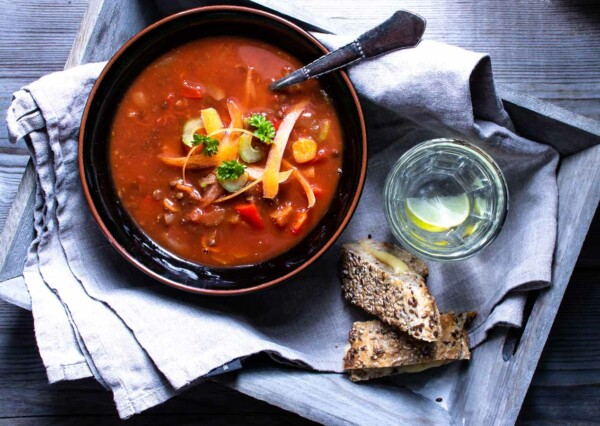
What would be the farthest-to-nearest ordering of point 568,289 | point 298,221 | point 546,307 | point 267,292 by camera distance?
point 568,289 → point 267,292 → point 298,221 → point 546,307

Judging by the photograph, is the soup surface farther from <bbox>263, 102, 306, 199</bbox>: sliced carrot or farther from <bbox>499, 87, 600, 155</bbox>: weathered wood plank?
<bbox>499, 87, 600, 155</bbox>: weathered wood plank

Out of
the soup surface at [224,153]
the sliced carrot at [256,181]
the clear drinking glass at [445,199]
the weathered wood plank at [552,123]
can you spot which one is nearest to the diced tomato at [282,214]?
the soup surface at [224,153]

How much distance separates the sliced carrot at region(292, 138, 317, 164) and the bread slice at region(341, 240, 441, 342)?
1.42 ft

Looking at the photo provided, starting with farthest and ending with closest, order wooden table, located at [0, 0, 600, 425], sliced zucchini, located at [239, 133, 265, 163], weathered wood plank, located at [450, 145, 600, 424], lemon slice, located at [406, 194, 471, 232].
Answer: wooden table, located at [0, 0, 600, 425]
lemon slice, located at [406, 194, 471, 232]
sliced zucchini, located at [239, 133, 265, 163]
weathered wood plank, located at [450, 145, 600, 424]

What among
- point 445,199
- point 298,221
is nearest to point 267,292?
point 298,221

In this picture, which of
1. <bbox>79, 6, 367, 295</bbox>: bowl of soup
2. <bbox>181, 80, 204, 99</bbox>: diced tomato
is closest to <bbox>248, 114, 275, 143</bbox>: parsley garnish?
<bbox>79, 6, 367, 295</bbox>: bowl of soup

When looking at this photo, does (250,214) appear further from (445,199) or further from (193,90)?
(445,199)

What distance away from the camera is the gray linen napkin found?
255 cm

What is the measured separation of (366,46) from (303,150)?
45 cm

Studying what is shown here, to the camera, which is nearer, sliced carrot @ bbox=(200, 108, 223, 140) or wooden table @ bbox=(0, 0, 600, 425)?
sliced carrot @ bbox=(200, 108, 223, 140)

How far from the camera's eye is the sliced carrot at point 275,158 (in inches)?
100

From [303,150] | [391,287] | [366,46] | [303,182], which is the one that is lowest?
[391,287]

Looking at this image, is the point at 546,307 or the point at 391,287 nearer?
the point at 546,307

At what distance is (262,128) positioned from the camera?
2.50 metres
